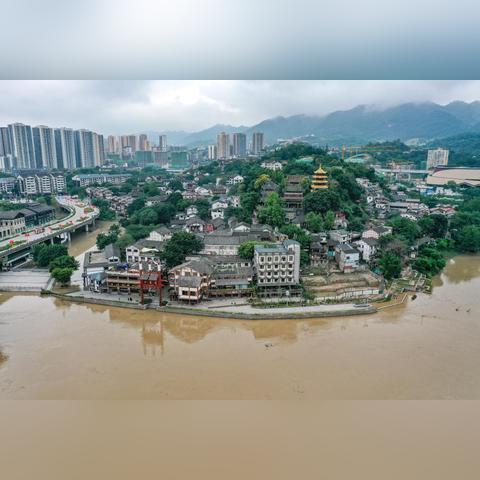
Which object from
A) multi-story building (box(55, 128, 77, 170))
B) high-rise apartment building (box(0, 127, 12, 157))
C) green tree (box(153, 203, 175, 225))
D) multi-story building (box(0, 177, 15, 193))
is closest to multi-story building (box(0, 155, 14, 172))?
high-rise apartment building (box(0, 127, 12, 157))

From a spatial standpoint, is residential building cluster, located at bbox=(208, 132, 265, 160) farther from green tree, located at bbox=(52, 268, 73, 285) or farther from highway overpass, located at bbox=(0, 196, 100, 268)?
green tree, located at bbox=(52, 268, 73, 285)

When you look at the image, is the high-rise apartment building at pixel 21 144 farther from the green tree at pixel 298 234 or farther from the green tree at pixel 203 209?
the green tree at pixel 298 234

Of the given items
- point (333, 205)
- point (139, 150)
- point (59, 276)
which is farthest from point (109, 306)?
point (139, 150)

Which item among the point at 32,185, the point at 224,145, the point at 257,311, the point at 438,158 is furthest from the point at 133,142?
the point at 257,311

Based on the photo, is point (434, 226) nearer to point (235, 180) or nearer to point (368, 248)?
point (368, 248)

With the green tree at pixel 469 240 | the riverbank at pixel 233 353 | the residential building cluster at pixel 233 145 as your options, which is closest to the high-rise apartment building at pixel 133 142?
the residential building cluster at pixel 233 145

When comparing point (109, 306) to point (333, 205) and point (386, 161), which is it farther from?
point (386, 161)
